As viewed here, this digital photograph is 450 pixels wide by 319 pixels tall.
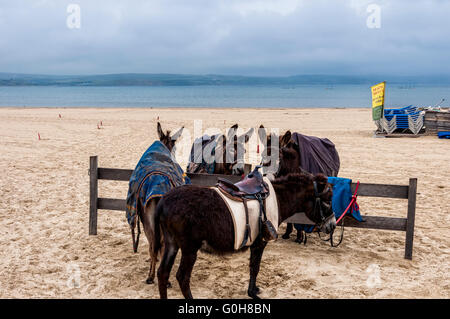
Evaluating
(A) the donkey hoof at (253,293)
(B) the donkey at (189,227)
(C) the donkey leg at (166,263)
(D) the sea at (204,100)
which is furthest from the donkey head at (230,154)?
(D) the sea at (204,100)

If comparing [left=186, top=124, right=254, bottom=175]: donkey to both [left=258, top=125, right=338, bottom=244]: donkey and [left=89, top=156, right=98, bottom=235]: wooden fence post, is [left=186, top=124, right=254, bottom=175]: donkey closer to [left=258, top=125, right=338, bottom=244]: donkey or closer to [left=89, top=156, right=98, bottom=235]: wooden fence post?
[left=258, top=125, right=338, bottom=244]: donkey

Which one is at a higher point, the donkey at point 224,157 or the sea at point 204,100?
the sea at point 204,100

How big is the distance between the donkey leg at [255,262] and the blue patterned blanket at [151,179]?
123 centimetres

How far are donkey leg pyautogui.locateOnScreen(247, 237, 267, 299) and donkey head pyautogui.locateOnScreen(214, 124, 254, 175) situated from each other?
2.27 metres

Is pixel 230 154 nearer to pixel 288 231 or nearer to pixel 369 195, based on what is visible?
pixel 288 231

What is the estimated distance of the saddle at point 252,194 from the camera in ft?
13.1

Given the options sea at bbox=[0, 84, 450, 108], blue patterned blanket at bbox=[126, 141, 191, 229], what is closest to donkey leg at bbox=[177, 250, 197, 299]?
blue patterned blanket at bbox=[126, 141, 191, 229]

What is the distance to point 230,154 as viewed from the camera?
6578 mm

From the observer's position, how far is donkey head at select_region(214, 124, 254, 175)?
6.50 metres

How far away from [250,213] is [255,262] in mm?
668

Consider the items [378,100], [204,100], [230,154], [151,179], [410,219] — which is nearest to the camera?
[151,179]

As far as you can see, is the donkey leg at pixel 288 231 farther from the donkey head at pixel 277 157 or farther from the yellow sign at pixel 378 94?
the yellow sign at pixel 378 94

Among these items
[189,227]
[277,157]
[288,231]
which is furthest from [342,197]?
[189,227]
